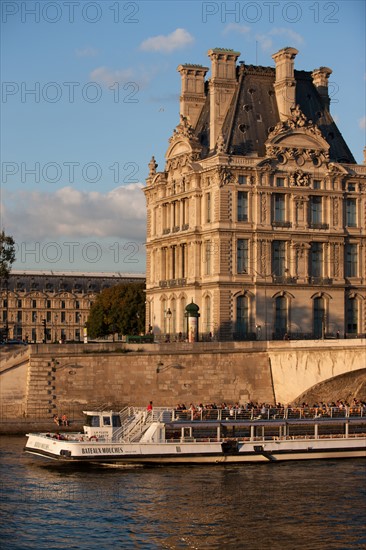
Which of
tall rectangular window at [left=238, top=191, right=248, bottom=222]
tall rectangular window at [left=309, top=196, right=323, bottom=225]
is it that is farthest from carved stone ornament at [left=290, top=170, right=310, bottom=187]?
tall rectangular window at [left=238, top=191, right=248, bottom=222]

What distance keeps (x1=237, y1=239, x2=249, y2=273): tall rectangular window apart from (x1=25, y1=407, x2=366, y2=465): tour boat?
21.7 metres

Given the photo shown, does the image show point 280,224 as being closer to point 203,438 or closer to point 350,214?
point 350,214

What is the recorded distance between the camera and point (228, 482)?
60.8m

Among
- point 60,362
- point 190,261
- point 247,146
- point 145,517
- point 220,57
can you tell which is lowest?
point 145,517

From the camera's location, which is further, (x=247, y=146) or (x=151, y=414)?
(x=247, y=146)

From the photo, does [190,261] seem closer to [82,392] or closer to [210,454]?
[82,392]

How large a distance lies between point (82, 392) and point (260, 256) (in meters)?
17.4

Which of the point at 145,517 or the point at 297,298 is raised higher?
the point at 297,298

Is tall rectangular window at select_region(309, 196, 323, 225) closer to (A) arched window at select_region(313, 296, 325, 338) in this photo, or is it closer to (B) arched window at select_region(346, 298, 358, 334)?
(A) arched window at select_region(313, 296, 325, 338)

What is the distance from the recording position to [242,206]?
303 ft

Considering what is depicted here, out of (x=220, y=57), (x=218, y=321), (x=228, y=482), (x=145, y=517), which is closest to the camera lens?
(x=145, y=517)

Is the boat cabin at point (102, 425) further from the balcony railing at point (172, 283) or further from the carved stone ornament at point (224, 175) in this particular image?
the balcony railing at point (172, 283)

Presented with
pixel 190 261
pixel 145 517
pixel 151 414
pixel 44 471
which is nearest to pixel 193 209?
pixel 190 261

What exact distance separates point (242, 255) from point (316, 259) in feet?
20.0
